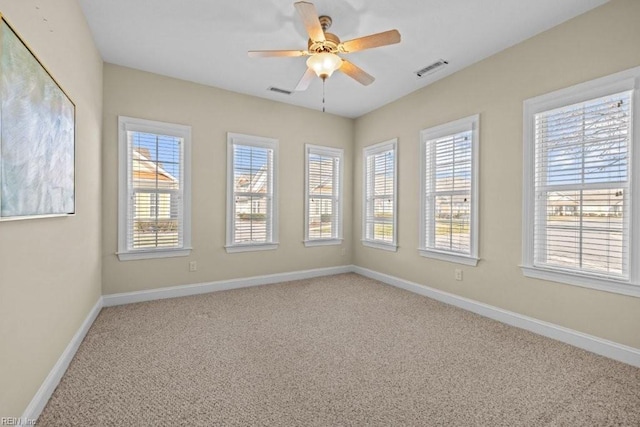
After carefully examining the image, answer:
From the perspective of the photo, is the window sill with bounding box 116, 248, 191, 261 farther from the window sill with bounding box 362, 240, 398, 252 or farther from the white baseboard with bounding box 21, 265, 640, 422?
the window sill with bounding box 362, 240, 398, 252

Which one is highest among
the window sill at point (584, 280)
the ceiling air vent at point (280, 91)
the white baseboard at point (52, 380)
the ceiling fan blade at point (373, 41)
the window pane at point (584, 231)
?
the ceiling air vent at point (280, 91)

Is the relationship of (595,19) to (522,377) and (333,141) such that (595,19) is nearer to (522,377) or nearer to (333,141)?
(522,377)

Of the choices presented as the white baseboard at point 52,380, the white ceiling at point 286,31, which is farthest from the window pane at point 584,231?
the white baseboard at point 52,380

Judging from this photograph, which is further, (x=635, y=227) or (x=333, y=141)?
(x=333, y=141)

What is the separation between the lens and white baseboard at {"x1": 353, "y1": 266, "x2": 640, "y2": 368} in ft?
7.70

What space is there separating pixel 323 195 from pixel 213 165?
1912mm

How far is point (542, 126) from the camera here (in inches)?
113

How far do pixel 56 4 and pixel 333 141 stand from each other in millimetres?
3862

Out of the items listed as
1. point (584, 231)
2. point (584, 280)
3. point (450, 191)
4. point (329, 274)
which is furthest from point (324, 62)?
point (329, 274)

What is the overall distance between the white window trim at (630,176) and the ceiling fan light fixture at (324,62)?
77.8 inches

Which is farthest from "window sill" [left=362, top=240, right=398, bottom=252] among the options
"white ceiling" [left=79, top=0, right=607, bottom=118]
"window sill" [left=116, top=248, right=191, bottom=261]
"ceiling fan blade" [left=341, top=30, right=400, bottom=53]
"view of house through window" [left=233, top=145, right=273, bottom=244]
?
"ceiling fan blade" [left=341, top=30, right=400, bottom=53]

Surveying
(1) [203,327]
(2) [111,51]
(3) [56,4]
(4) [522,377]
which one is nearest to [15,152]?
(3) [56,4]

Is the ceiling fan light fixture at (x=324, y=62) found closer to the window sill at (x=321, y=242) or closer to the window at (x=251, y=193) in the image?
the window at (x=251, y=193)

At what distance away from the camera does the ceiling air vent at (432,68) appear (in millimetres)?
3429
